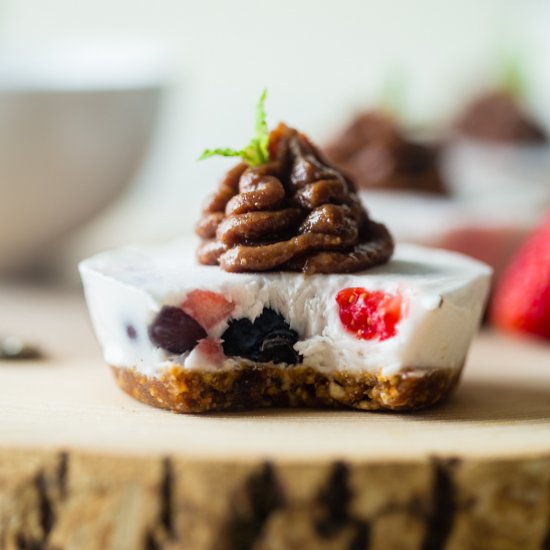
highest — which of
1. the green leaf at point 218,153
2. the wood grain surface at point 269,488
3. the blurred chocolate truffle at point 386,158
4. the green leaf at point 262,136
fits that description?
the green leaf at point 262,136

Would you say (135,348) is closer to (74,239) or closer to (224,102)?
(74,239)

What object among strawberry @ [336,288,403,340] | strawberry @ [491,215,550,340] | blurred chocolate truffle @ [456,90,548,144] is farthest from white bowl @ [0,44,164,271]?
blurred chocolate truffle @ [456,90,548,144]

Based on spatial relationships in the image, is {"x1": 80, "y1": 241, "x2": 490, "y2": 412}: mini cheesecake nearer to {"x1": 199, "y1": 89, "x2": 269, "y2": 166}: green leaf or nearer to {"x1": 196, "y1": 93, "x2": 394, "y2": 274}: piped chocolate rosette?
{"x1": 196, "y1": 93, "x2": 394, "y2": 274}: piped chocolate rosette

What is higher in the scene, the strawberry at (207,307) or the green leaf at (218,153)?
the green leaf at (218,153)

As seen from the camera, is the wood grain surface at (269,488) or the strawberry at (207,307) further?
the strawberry at (207,307)

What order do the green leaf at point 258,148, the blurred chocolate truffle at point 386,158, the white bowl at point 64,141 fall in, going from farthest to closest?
the blurred chocolate truffle at point 386,158, the white bowl at point 64,141, the green leaf at point 258,148

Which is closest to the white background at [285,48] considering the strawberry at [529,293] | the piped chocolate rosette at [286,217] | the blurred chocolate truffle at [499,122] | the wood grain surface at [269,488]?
the blurred chocolate truffle at [499,122]

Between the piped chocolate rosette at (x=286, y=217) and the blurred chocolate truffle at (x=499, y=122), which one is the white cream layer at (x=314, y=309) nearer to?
the piped chocolate rosette at (x=286, y=217)
